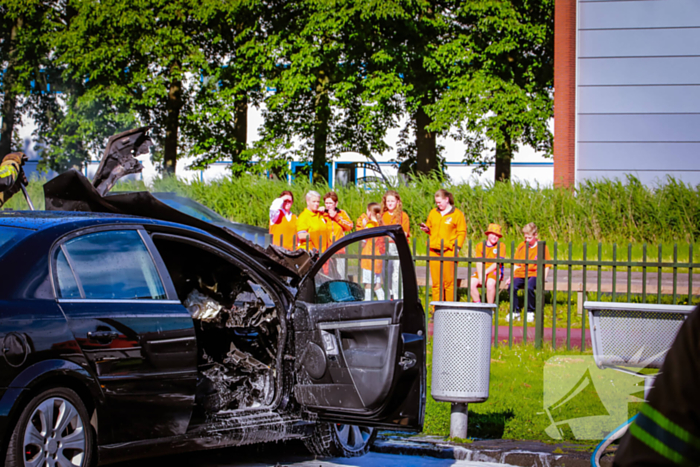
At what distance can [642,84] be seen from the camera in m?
17.2

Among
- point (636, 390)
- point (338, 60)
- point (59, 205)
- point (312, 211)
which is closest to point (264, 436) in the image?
point (59, 205)

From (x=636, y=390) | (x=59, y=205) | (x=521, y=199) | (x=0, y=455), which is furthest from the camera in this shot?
(x=521, y=199)

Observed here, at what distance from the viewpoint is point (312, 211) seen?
10.3 m

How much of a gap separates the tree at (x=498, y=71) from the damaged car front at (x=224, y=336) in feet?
66.8

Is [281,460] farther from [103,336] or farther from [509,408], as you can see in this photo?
[509,408]

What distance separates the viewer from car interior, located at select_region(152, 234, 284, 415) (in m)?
4.96

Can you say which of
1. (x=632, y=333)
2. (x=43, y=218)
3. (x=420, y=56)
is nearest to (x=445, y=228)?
(x=632, y=333)

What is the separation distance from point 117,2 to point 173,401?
25.7 m

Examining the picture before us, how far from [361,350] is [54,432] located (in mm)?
1753

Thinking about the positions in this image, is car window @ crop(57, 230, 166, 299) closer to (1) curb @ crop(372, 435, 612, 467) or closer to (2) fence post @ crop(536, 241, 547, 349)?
(1) curb @ crop(372, 435, 612, 467)

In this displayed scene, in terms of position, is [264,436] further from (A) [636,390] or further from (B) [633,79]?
(B) [633,79]

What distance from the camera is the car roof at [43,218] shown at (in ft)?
13.0

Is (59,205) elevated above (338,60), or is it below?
below

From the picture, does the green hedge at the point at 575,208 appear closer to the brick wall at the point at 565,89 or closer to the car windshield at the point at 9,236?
the brick wall at the point at 565,89
